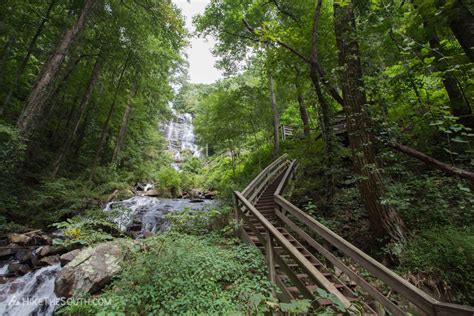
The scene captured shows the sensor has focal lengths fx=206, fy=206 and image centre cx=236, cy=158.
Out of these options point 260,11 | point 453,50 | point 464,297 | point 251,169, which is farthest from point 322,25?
point 251,169

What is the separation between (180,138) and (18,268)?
88.0ft

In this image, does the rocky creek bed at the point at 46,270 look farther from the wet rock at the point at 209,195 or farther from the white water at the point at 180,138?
the white water at the point at 180,138

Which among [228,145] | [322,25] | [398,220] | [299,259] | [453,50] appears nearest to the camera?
[299,259]

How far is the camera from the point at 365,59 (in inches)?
179

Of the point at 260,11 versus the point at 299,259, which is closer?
the point at 299,259

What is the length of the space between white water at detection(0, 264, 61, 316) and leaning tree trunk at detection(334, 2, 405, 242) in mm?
5781

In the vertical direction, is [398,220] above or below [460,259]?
above

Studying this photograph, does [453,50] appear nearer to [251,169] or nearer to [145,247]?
[145,247]

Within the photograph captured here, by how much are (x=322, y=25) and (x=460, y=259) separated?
6184 mm

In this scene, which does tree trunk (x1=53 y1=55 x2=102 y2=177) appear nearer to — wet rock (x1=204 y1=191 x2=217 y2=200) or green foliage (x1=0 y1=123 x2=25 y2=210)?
green foliage (x1=0 y1=123 x2=25 y2=210)

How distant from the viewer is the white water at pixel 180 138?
2570 cm

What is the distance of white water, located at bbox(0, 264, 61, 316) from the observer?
3588 millimetres

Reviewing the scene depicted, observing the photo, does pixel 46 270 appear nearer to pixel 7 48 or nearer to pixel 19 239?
pixel 19 239

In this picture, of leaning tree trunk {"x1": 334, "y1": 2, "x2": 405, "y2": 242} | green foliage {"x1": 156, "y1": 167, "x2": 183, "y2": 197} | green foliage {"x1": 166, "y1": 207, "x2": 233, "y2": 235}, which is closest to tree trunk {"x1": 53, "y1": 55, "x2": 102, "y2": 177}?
green foliage {"x1": 156, "y1": 167, "x2": 183, "y2": 197}
